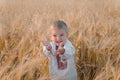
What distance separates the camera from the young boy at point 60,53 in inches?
93.7

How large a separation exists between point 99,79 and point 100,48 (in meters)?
0.55

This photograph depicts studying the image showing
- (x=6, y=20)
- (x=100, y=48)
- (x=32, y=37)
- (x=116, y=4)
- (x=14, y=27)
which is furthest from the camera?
(x=116, y=4)

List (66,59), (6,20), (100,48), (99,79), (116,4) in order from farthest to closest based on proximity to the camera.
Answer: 1. (116,4)
2. (6,20)
3. (100,48)
4. (66,59)
5. (99,79)

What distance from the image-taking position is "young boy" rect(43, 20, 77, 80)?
238 centimetres

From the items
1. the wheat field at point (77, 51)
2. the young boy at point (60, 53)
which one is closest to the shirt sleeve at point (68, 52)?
the young boy at point (60, 53)

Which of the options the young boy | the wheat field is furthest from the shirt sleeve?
the wheat field

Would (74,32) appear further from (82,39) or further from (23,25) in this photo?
(23,25)

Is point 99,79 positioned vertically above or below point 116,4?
below

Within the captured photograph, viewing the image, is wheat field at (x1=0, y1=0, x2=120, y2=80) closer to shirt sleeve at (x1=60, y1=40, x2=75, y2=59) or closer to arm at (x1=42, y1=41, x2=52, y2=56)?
arm at (x1=42, y1=41, x2=52, y2=56)

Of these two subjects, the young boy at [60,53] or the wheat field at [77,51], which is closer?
the wheat field at [77,51]

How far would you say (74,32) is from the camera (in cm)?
294

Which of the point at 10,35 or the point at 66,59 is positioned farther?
the point at 10,35

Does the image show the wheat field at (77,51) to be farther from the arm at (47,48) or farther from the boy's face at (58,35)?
the boy's face at (58,35)

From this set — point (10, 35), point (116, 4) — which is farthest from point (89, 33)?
point (116, 4)
